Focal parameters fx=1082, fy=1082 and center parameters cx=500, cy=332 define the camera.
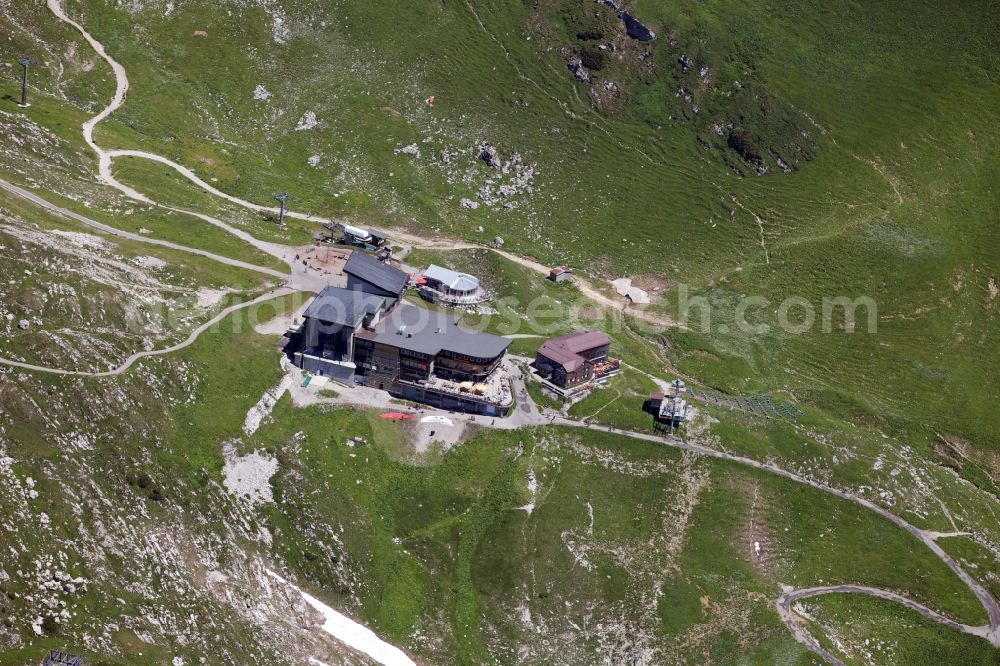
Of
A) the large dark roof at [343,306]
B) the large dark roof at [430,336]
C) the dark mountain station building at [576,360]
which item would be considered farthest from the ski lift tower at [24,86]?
the dark mountain station building at [576,360]

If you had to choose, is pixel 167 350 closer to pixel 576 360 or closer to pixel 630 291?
pixel 576 360


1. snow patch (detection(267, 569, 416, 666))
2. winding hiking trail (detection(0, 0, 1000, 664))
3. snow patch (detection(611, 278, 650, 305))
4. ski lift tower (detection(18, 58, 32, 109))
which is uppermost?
ski lift tower (detection(18, 58, 32, 109))

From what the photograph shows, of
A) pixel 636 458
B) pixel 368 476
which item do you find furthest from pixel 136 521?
pixel 636 458

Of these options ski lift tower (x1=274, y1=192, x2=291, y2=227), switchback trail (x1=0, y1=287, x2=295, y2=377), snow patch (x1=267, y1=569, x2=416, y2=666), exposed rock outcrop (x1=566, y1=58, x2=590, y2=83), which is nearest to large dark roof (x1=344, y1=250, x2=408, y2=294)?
switchback trail (x1=0, y1=287, x2=295, y2=377)

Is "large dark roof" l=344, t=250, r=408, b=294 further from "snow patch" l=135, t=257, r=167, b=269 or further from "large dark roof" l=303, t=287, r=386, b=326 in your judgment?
"snow patch" l=135, t=257, r=167, b=269

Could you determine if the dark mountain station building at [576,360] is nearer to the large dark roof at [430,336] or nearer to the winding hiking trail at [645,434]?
the large dark roof at [430,336]

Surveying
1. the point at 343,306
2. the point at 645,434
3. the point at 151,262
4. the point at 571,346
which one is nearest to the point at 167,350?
the point at 151,262

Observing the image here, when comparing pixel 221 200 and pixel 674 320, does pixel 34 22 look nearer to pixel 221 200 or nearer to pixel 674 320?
pixel 221 200
